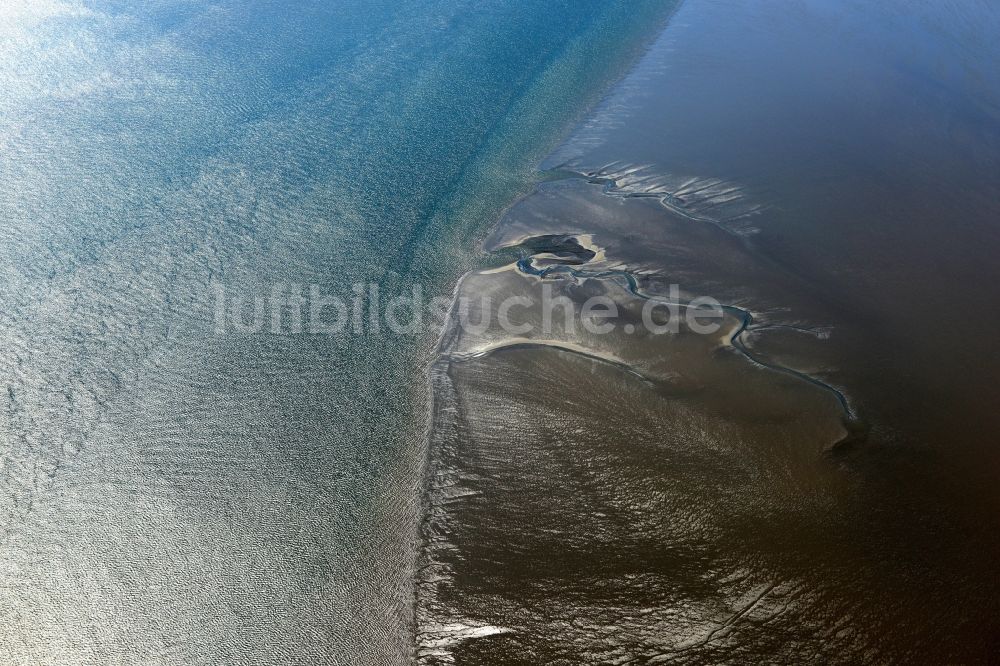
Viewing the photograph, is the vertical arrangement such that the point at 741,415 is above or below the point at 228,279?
below

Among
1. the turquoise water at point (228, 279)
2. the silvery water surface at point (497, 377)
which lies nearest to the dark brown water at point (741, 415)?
the silvery water surface at point (497, 377)

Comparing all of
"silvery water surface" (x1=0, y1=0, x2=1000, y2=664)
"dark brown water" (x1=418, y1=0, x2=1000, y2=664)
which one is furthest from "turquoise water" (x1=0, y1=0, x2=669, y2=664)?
"dark brown water" (x1=418, y1=0, x2=1000, y2=664)

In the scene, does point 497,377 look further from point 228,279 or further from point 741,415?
point 228,279

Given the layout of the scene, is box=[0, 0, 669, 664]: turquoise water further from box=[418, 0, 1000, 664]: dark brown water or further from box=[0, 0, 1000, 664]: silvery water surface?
box=[418, 0, 1000, 664]: dark brown water

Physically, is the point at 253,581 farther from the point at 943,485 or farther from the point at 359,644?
the point at 943,485

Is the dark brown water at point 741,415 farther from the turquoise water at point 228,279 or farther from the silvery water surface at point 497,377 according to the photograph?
the turquoise water at point 228,279

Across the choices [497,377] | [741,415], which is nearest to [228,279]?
[497,377]
